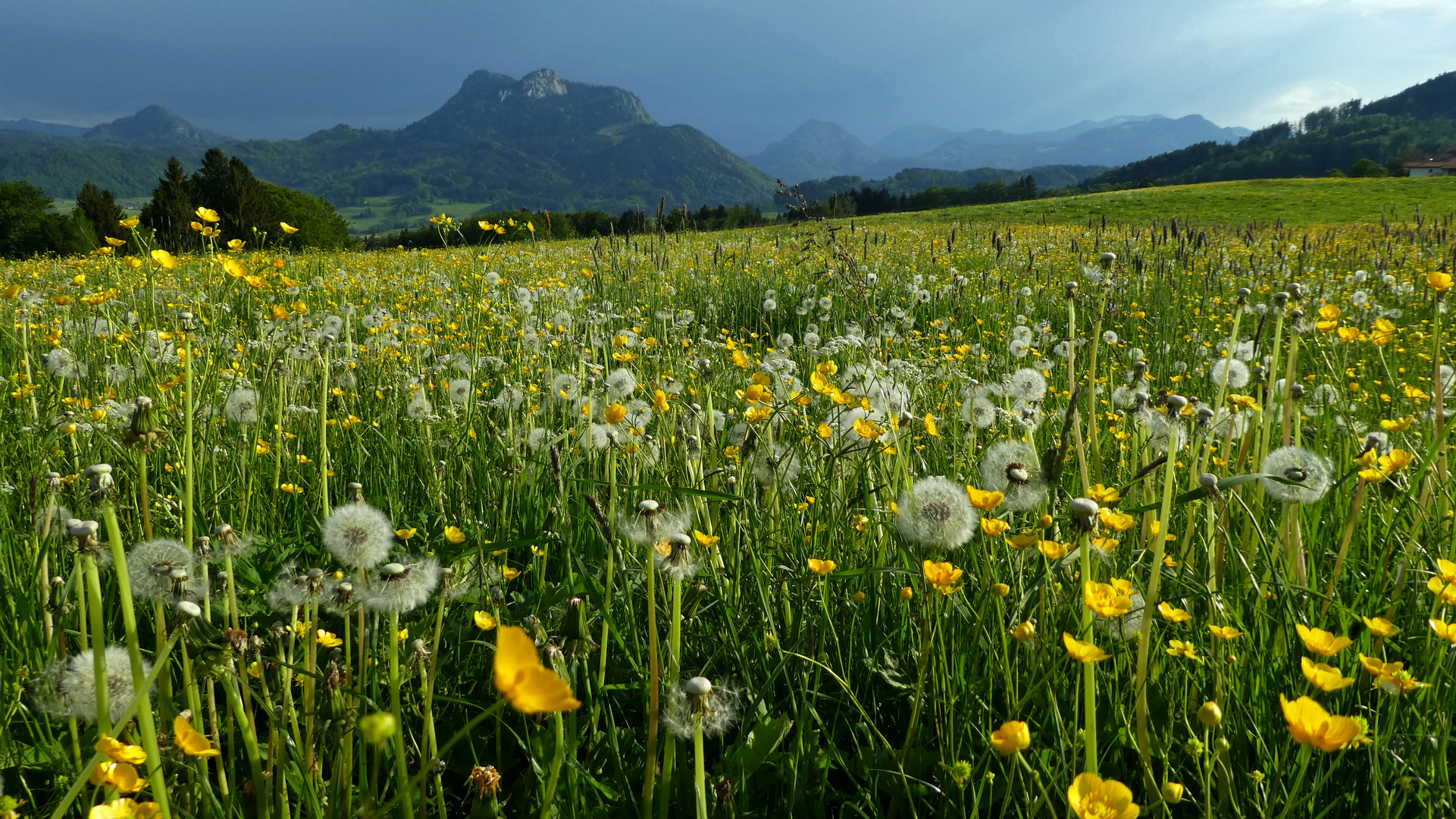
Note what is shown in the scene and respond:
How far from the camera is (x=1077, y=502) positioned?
89cm

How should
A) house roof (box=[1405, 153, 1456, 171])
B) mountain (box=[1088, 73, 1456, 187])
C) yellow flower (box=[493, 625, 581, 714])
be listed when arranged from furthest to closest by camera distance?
mountain (box=[1088, 73, 1456, 187])
house roof (box=[1405, 153, 1456, 171])
yellow flower (box=[493, 625, 581, 714])

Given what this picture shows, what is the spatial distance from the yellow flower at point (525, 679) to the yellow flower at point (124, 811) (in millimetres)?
669

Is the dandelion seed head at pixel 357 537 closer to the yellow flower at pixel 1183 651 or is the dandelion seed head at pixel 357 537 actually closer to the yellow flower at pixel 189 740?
the yellow flower at pixel 189 740

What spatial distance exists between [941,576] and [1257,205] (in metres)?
32.1

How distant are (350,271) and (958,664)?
→ 8599 mm

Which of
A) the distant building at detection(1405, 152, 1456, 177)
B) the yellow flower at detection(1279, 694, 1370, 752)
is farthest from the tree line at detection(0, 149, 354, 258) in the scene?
the distant building at detection(1405, 152, 1456, 177)

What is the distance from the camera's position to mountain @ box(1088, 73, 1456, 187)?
7125 cm

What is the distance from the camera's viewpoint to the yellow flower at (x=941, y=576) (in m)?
1.08

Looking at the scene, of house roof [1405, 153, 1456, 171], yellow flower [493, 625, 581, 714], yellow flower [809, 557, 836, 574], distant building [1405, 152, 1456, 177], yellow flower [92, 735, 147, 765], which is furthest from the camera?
distant building [1405, 152, 1456, 177]

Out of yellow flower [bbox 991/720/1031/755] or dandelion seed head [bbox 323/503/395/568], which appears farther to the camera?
dandelion seed head [bbox 323/503/395/568]

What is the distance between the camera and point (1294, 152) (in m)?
80.4

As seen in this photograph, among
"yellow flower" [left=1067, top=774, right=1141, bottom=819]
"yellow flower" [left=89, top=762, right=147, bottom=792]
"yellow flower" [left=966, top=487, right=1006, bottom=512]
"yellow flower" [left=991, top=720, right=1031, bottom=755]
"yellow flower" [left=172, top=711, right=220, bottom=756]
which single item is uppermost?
"yellow flower" [left=966, top=487, right=1006, bottom=512]

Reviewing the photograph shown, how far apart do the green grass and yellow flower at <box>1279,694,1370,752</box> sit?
21.6 meters

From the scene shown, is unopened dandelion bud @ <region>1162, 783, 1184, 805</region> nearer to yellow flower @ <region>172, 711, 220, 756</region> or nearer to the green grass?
yellow flower @ <region>172, 711, 220, 756</region>
